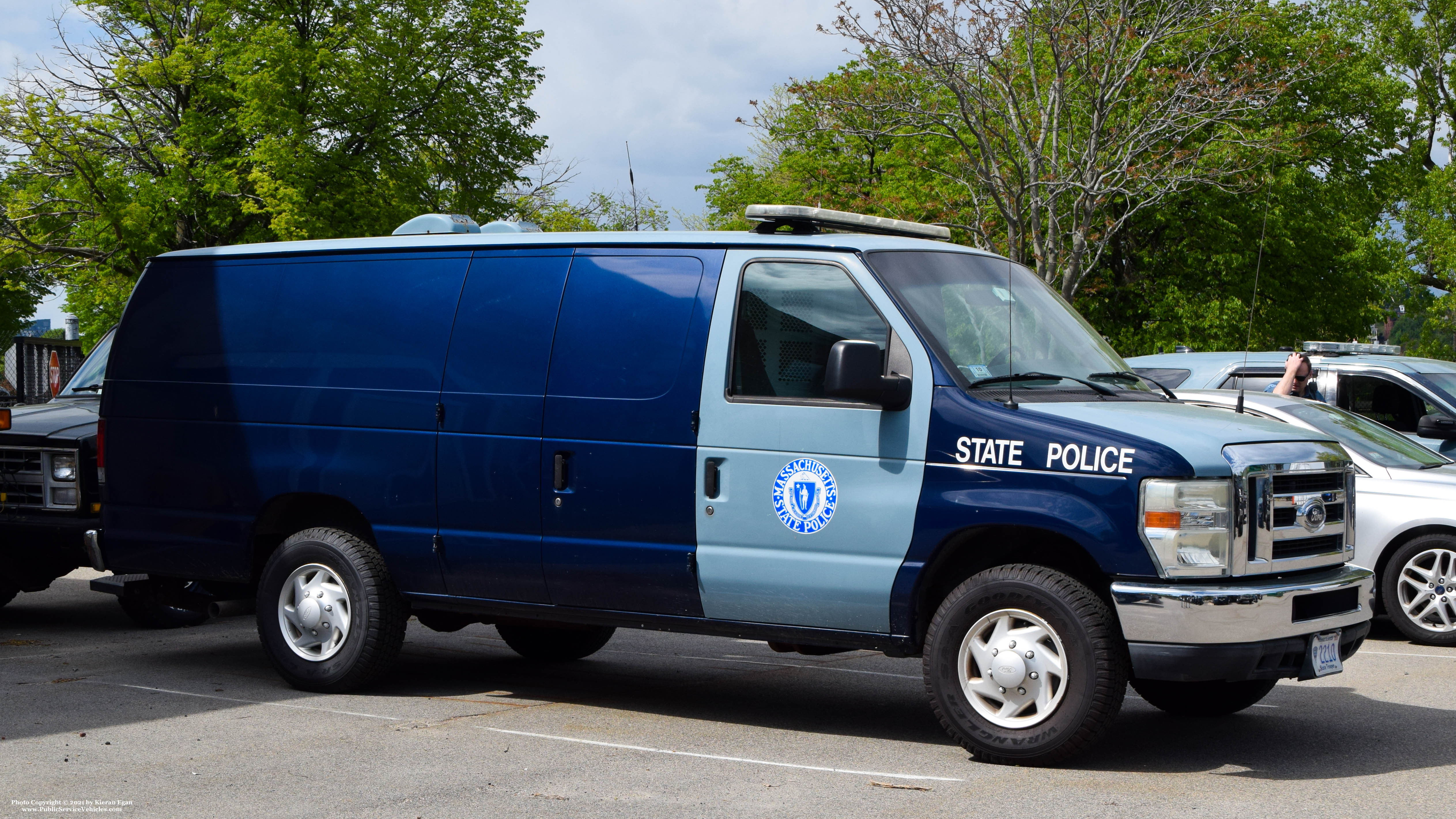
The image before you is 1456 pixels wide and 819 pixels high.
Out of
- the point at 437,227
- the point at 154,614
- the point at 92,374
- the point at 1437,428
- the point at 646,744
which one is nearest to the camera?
the point at 646,744

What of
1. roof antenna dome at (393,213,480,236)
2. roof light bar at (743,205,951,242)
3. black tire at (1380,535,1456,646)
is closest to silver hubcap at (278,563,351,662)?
roof antenna dome at (393,213,480,236)

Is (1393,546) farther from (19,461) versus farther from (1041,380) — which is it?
(19,461)

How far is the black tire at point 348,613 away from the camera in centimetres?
763

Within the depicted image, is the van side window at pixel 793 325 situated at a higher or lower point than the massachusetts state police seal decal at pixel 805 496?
higher

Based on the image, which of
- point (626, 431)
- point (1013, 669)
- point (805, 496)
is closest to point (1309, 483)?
point (1013, 669)

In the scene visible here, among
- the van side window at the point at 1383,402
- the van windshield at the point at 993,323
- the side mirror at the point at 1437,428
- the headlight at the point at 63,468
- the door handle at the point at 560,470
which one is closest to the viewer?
the van windshield at the point at 993,323

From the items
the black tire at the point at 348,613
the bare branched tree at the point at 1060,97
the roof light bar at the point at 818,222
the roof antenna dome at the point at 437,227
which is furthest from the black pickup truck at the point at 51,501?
the bare branched tree at the point at 1060,97

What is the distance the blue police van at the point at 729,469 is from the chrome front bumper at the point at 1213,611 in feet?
0.04

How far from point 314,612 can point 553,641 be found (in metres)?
1.72

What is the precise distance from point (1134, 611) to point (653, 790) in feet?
6.49

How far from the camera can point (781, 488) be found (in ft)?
21.4

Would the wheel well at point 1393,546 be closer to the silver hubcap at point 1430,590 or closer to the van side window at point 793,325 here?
the silver hubcap at point 1430,590

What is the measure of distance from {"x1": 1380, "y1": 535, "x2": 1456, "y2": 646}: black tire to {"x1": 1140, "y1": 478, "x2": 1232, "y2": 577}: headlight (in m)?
4.98

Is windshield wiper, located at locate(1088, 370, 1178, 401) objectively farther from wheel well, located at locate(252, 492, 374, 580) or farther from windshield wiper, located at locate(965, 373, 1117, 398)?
wheel well, located at locate(252, 492, 374, 580)
